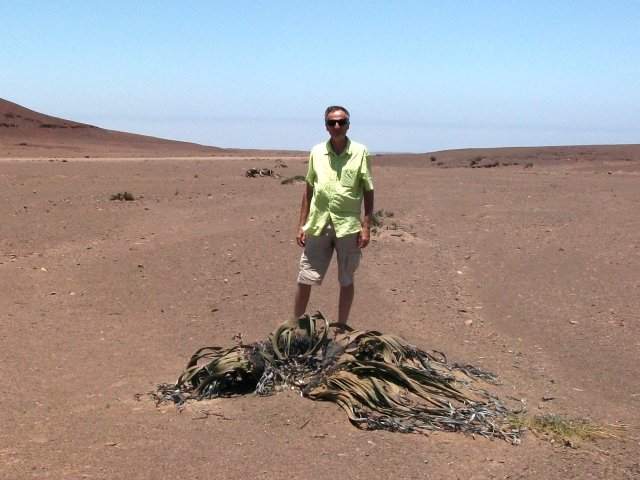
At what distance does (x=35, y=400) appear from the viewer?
209 inches

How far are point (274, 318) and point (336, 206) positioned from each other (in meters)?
1.81

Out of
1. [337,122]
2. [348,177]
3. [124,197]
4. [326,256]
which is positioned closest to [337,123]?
[337,122]

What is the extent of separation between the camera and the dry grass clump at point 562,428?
4.60 metres

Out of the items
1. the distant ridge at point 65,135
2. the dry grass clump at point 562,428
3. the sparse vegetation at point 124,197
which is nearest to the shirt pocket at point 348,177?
the dry grass clump at point 562,428

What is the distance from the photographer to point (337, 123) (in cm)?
569

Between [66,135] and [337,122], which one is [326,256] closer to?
[337,122]

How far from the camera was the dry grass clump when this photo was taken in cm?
460

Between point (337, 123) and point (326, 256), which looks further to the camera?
point (326, 256)

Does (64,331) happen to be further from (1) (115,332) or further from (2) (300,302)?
(2) (300,302)

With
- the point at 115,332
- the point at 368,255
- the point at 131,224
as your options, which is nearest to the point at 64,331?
the point at 115,332

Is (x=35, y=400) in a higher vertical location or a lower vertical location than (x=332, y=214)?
lower

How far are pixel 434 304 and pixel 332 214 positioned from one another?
2.47 metres

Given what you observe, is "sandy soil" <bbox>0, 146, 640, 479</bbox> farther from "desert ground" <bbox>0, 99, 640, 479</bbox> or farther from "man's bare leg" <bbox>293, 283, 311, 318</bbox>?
"man's bare leg" <bbox>293, 283, 311, 318</bbox>

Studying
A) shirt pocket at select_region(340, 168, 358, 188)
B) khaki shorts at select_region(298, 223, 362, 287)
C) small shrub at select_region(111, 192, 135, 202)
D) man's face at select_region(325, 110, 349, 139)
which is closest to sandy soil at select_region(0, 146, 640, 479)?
small shrub at select_region(111, 192, 135, 202)
